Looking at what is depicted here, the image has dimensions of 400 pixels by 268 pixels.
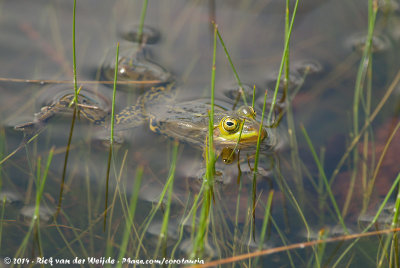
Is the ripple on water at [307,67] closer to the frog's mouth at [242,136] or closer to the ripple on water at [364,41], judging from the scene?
the ripple on water at [364,41]

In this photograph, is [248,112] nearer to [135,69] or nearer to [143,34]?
[135,69]

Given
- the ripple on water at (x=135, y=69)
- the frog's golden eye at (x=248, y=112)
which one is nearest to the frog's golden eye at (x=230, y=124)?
the frog's golden eye at (x=248, y=112)

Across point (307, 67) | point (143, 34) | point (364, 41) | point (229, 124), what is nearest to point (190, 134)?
point (229, 124)

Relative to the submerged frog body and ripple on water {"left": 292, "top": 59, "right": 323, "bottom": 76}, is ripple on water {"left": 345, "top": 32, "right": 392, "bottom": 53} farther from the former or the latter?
the submerged frog body

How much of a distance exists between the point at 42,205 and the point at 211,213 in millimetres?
1444

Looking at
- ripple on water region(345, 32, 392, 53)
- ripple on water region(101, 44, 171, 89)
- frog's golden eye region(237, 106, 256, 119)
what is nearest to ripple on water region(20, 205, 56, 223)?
ripple on water region(101, 44, 171, 89)

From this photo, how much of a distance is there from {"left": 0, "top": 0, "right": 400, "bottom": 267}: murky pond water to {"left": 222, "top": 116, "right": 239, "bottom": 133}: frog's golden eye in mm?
256

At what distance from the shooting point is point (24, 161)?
3.64m

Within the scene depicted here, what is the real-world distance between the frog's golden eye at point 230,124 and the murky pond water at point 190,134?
0.84ft

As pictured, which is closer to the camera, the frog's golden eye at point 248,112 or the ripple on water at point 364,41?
the frog's golden eye at point 248,112

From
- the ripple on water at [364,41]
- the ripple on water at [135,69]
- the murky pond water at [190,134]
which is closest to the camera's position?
the murky pond water at [190,134]

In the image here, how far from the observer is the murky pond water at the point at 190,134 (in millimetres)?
3248

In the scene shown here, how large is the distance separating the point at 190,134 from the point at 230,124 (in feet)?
1.96

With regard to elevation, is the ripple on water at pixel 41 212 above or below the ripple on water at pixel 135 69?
below
